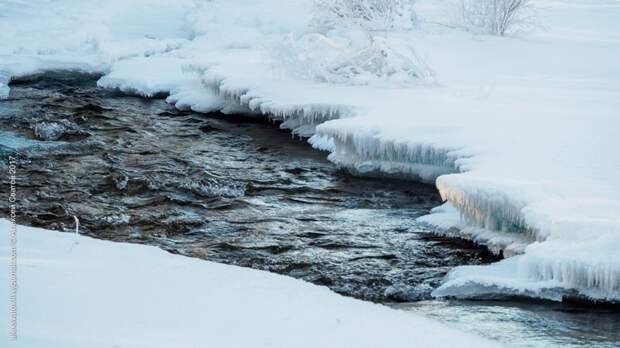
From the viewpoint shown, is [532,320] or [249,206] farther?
[249,206]

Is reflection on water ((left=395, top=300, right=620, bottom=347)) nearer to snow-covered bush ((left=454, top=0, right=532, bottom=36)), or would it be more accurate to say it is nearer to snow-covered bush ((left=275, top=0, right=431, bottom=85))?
snow-covered bush ((left=275, top=0, right=431, bottom=85))

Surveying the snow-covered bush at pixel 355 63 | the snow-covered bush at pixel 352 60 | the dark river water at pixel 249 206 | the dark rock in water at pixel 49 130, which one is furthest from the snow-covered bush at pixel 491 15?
the dark rock in water at pixel 49 130

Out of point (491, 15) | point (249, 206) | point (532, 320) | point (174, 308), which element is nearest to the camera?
point (174, 308)

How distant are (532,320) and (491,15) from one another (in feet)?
36.3

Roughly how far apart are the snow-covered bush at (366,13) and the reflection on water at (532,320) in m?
9.12

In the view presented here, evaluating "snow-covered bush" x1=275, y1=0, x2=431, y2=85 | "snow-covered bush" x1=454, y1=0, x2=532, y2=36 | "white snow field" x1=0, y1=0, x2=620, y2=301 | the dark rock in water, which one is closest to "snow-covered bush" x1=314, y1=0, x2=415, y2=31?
"white snow field" x1=0, y1=0, x2=620, y2=301

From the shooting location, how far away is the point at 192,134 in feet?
39.0

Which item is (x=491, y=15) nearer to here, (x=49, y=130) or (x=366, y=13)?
(x=366, y=13)

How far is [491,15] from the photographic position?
16047 millimetres

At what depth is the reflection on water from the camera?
5461 millimetres

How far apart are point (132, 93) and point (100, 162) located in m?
4.81

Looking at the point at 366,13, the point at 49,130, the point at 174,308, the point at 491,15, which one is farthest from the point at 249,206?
the point at 491,15

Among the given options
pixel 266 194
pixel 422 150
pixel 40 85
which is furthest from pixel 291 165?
pixel 40 85

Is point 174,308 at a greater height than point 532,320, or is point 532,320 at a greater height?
point 174,308
